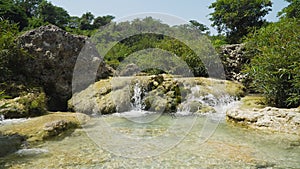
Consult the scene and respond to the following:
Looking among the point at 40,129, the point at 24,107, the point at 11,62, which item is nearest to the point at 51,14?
the point at 11,62

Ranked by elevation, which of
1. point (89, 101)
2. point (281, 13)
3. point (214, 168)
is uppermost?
point (281, 13)

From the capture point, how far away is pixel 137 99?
10.4 m

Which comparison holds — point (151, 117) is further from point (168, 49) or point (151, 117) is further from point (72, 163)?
point (168, 49)

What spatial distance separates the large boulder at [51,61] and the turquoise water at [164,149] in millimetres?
4453

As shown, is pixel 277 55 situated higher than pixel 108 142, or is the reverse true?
pixel 277 55

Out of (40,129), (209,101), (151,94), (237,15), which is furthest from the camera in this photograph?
(237,15)

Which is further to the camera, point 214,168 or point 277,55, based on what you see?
point 277,55

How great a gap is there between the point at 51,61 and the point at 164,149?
24.7 ft

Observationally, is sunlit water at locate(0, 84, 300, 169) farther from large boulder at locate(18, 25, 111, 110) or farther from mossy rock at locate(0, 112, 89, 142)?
large boulder at locate(18, 25, 111, 110)

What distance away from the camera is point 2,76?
9.72m

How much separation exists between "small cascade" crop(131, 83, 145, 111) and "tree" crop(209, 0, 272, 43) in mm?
11344

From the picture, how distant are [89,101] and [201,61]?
663cm

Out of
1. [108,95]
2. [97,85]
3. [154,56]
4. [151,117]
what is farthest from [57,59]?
[154,56]

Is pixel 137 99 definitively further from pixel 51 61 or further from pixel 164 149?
pixel 164 149
